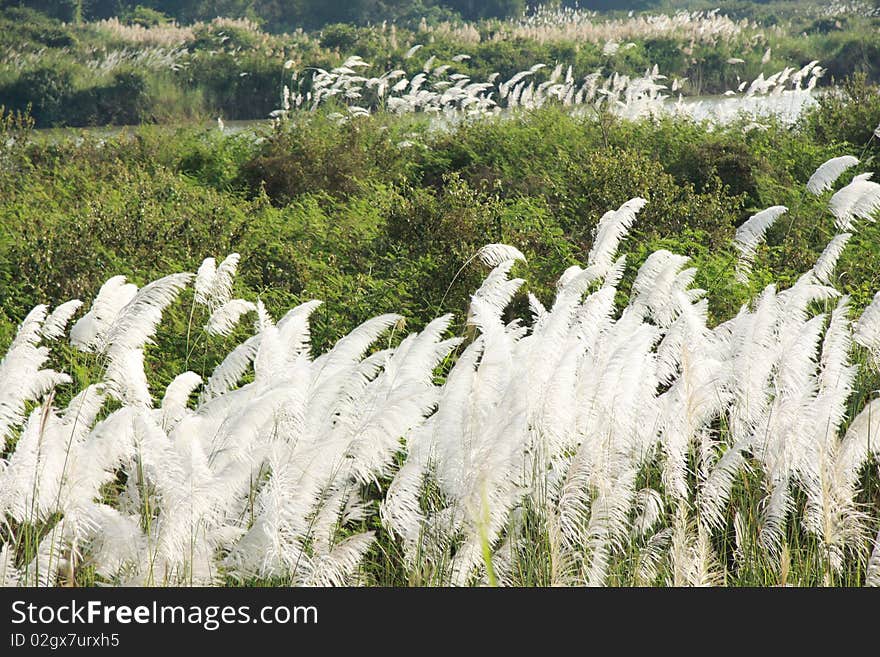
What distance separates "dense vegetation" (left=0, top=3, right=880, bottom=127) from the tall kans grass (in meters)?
15.7

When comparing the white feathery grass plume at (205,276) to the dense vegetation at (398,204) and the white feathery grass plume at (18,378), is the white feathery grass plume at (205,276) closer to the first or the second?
the white feathery grass plume at (18,378)

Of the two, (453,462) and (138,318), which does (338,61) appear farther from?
(453,462)

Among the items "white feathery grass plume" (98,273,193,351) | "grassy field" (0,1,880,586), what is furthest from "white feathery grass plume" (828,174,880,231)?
"white feathery grass plume" (98,273,193,351)

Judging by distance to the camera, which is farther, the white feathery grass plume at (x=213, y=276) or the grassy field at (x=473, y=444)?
the white feathery grass plume at (x=213, y=276)

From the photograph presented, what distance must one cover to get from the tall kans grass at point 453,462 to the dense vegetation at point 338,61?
51.5ft

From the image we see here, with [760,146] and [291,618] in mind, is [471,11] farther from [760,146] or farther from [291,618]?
[291,618]

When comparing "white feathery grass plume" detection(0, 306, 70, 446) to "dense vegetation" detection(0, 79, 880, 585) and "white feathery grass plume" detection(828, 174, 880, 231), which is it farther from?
"white feathery grass plume" detection(828, 174, 880, 231)

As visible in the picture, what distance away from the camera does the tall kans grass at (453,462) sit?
10.2 ft

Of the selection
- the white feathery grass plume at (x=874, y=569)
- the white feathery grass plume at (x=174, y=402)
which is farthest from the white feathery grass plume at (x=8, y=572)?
the white feathery grass plume at (x=874, y=569)

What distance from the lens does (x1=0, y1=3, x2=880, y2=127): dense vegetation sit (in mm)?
21219

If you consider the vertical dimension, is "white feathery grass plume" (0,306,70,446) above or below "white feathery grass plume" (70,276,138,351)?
below

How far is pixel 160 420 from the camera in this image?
3768mm

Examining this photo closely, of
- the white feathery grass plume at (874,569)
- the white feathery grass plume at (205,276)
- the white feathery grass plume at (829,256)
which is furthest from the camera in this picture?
the white feathery grass plume at (829,256)

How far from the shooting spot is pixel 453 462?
3098 millimetres
